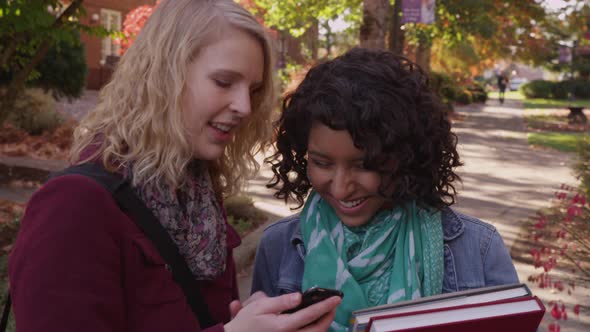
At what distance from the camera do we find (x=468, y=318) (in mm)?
1331

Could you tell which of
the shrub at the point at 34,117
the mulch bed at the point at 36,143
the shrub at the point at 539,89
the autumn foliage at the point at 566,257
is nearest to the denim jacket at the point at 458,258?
the autumn foliage at the point at 566,257

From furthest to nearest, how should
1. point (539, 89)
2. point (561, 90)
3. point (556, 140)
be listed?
point (539, 89)
point (561, 90)
point (556, 140)

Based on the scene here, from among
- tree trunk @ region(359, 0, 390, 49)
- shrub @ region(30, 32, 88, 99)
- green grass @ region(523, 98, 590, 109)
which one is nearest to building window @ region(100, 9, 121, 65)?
shrub @ region(30, 32, 88, 99)

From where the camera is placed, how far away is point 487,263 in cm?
183

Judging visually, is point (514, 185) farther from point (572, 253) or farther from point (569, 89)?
point (569, 89)

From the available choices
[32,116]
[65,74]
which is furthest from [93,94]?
[32,116]

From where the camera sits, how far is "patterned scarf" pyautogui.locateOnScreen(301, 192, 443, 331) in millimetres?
1749

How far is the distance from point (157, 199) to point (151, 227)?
83 millimetres

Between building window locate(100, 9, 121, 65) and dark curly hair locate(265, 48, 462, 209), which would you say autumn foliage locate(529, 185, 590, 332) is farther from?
building window locate(100, 9, 121, 65)

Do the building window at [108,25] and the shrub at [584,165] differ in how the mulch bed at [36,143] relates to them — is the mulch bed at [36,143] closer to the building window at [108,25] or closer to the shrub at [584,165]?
the shrub at [584,165]

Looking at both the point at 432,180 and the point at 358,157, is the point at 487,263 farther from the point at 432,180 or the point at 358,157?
the point at 358,157

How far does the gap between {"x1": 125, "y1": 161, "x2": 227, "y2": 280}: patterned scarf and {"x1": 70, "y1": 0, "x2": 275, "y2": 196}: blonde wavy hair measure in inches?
1.5

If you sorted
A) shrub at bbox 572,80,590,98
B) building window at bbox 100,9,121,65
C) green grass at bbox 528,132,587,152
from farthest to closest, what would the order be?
shrub at bbox 572,80,590,98 < building window at bbox 100,9,121,65 < green grass at bbox 528,132,587,152

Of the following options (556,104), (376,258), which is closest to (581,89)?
(556,104)
